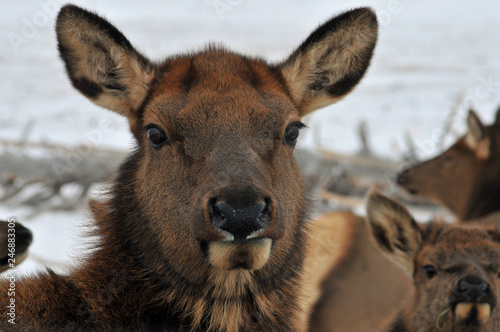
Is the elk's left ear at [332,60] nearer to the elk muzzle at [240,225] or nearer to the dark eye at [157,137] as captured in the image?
the dark eye at [157,137]

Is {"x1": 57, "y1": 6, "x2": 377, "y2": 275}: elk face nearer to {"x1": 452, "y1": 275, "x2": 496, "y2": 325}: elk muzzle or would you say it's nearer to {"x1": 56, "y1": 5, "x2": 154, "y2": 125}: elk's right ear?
{"x1": 56, "y1": 5, "x2": 154, "y2": 125}: elk's right ear

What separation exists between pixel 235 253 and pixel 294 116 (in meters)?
1.14

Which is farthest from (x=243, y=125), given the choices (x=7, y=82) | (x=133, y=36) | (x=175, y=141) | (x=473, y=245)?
(x=133, y=36)

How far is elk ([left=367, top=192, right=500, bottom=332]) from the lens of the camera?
4555 mm

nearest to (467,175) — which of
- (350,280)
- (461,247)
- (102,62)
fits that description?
(350,280)

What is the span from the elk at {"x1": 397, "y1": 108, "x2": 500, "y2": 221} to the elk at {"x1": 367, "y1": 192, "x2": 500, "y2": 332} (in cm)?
296

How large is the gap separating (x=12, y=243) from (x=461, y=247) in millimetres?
3441

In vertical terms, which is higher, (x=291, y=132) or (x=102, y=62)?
(x=102, y=62)

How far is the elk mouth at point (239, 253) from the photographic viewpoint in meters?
3.15

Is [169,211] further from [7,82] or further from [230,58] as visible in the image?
[7,82]

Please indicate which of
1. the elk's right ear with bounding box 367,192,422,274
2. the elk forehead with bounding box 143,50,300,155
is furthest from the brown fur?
the elk forehead with bounding box 143,50,300,155

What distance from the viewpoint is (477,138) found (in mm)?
8344

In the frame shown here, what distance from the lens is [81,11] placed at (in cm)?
385

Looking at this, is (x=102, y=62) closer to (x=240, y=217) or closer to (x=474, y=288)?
(x=240, y=217)
